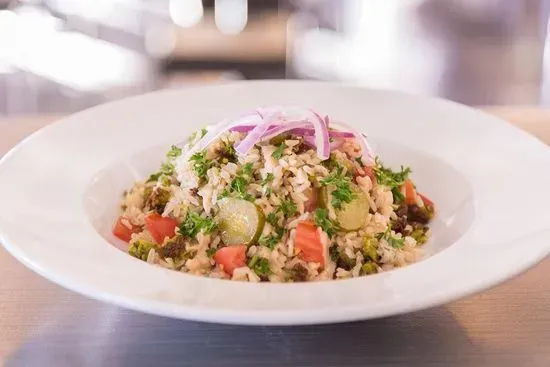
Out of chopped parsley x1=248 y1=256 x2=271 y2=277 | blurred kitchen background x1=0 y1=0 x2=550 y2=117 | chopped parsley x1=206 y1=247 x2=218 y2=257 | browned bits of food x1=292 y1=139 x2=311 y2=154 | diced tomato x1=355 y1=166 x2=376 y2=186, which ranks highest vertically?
browned bits of food x1=292 y1=139 x2=311 y2=154

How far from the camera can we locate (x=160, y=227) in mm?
1328

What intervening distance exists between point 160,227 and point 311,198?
10.4 inches

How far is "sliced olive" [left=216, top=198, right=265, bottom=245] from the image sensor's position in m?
1.23

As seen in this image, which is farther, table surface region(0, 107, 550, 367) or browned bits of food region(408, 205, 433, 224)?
browned bits of food region(408, 205, 433, 224)

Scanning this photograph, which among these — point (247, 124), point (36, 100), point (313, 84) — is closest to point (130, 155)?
point (247, 124)

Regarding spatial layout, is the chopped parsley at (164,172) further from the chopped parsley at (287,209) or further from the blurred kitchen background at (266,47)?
the blurred kitchen background at (266,47)

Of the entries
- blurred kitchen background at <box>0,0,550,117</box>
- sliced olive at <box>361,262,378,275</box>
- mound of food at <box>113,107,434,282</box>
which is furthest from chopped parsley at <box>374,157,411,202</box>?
blurred kitchen background at <box>0,0,550,117</box>

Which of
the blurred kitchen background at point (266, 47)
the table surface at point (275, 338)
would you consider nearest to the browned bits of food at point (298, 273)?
the table surface at point (275, 338)

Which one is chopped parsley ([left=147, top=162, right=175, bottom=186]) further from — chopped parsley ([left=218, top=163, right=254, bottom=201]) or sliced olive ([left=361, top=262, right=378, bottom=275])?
sliced olive ([left=361, top=262, right=378, bottom=275])

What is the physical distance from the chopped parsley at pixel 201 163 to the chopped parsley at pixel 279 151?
11 centimetres

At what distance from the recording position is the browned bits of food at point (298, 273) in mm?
1177

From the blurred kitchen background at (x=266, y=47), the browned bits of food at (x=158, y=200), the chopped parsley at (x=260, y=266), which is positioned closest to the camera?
the chopped parsley at (x=260, y=266)

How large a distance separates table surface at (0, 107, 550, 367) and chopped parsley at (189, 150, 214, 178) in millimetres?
289

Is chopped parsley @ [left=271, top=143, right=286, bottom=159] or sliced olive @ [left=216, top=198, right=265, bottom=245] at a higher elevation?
chopped parsley @ [left=271, top=143, right=286, bottom=159]
